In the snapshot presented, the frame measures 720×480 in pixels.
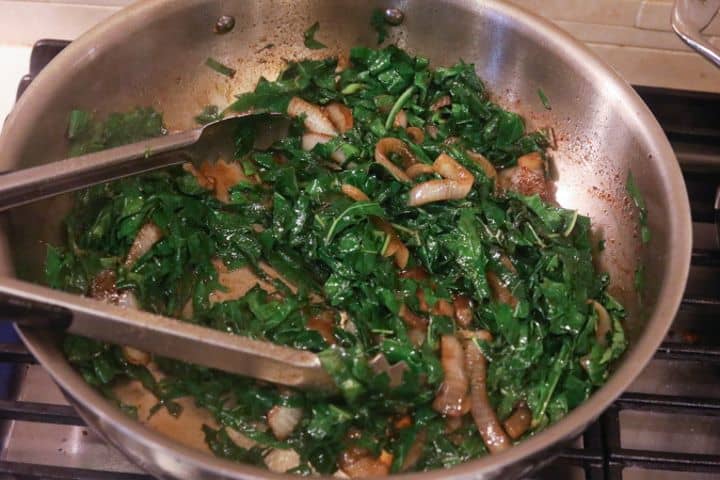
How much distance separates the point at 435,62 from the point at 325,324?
34.6 inches

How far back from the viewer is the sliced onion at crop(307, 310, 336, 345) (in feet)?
5.85

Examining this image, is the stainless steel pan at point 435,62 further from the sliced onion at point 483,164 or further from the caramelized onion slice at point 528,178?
the sliced onion at point 483,164

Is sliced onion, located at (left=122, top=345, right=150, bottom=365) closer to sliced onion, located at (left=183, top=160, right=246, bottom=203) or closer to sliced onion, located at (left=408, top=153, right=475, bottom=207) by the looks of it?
sliced onion, located at (left=183, top=160, right=246, bottom=203)

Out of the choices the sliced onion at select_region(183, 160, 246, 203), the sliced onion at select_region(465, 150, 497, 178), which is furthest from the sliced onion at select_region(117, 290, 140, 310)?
the sliced onion at select_region(465, 150, 497, 178)

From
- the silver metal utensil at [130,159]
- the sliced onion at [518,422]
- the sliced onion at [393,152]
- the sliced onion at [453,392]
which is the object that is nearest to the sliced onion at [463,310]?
the sliced onion at [453,392]

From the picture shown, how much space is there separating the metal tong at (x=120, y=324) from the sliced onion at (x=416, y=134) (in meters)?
0.77

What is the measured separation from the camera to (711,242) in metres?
2.05

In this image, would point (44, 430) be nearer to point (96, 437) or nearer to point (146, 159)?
point (96, 437)

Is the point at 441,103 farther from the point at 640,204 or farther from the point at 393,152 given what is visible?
the point at 640,204

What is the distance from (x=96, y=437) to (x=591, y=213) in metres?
1.40

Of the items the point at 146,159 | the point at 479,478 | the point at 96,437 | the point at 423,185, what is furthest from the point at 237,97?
the point at 479,478

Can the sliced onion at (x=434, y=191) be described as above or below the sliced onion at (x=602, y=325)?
above

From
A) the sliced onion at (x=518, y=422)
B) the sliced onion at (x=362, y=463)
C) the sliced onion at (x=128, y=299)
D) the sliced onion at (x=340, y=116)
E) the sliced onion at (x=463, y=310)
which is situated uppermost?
the sliced onion at (x=340, y=116)

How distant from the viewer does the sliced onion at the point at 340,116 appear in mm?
2141
